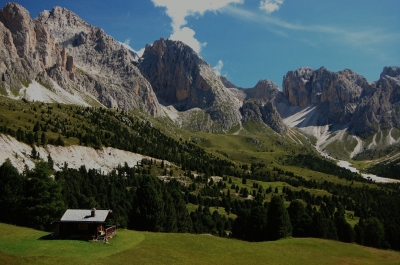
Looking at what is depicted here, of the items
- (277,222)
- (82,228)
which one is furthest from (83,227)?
(277,222)

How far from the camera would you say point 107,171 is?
193m

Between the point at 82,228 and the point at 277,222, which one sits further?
the point at 277,222

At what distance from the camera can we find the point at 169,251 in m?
49.5

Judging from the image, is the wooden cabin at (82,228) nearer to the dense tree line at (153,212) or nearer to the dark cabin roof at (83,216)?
the dark cabin roof at (83,216)

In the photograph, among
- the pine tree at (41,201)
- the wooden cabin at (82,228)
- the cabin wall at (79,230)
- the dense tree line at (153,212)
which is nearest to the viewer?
the wooden cabin at (82,228)

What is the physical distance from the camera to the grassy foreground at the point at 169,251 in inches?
1688

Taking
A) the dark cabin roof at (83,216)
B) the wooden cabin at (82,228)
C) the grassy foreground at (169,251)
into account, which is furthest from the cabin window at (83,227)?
the grassy foreground at (169,251)

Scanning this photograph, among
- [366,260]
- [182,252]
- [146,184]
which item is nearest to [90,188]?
[146,184]

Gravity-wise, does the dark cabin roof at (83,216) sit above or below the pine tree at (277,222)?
above

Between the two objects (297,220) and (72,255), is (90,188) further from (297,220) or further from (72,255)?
(72,255)

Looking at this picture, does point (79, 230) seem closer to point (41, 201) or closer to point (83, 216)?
point (83, 216)

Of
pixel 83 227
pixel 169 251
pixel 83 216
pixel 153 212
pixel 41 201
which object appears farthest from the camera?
pixel 153 212

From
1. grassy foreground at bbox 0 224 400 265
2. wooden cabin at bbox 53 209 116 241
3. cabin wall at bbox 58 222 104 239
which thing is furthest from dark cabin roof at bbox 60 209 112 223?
grassy foreground at bbox 0 224 400 265

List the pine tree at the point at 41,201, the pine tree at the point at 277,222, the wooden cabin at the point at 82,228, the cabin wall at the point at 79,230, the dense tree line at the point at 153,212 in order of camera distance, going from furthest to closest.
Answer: the pine tree at the point at 277,222 < the dense tree line at the point at 153,212 < the pine tree at the point at 41,201 < the cabin wall at the point at 79,230 < the wooden cabin at the point at 82,228
